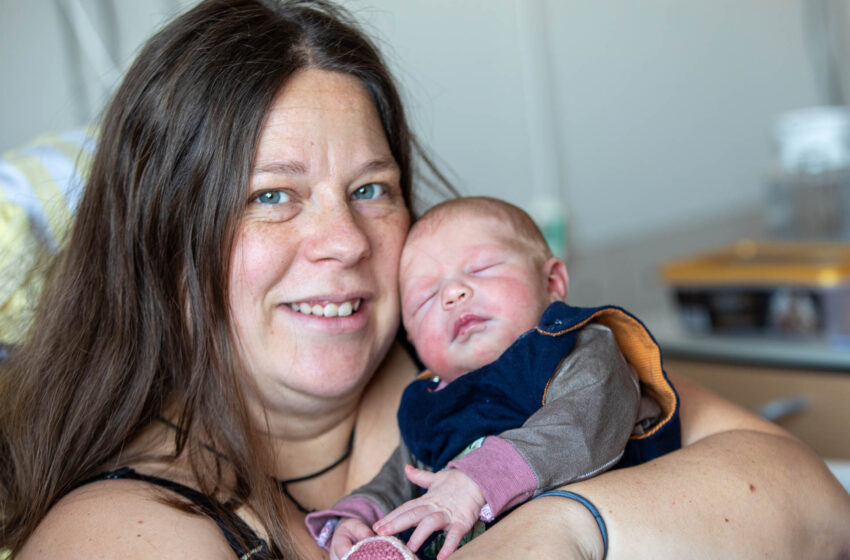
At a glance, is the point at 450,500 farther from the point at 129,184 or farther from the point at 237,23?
the point at 237,23

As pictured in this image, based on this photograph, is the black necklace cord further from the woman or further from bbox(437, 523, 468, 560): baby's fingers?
bbox(437, 523, 468, 560): baby's fingers

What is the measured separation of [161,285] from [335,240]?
0.80 feet

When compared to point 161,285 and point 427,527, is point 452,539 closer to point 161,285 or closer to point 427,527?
point 427,527

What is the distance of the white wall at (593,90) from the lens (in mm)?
1968

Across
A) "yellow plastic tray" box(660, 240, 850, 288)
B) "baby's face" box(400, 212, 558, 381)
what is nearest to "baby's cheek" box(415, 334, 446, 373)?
"baby's face" box(400, 212, 558, 381)

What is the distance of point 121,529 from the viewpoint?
92 cm

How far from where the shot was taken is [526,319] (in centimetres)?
119

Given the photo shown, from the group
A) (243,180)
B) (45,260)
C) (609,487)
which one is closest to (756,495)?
(609,487)

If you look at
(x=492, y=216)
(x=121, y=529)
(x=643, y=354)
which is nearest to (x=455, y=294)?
(x=492, y=216)

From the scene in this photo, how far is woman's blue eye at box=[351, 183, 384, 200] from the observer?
1224 millimetres

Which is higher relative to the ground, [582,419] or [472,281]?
[472,281]

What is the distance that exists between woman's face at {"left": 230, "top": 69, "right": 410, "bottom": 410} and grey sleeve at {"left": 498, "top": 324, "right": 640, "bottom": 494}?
293mm

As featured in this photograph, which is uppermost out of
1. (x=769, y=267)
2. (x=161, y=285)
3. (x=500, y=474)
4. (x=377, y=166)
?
(x=377, y=166)

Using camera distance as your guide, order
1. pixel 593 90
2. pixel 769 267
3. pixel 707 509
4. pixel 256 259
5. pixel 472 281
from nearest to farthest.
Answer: pixel 707 509, pixel 256 259, pixel 472 281, pixel 769 267, pixel 593 90
